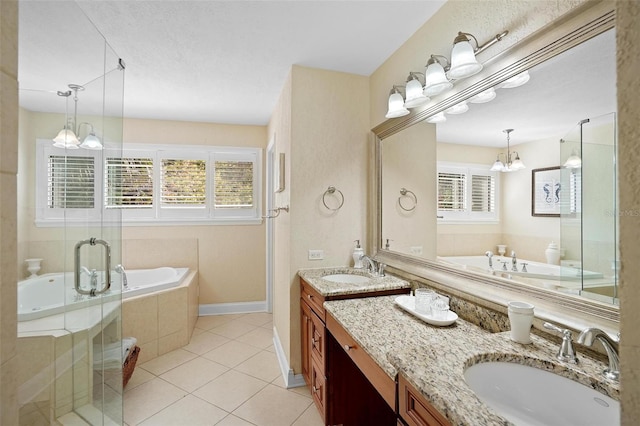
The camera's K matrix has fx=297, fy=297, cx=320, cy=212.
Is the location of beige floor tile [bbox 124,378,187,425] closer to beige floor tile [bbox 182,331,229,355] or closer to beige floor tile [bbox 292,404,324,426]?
beige floor tile [bbox 182,331,229,355]

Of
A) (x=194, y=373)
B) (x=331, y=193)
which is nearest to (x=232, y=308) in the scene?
(x=194, y=373)

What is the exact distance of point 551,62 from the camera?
3.91ft

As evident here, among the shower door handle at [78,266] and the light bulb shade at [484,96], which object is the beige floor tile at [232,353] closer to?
the shower door handle at [78,266]

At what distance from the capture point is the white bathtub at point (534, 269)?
1.12m

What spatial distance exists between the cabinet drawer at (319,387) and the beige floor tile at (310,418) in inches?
2.2

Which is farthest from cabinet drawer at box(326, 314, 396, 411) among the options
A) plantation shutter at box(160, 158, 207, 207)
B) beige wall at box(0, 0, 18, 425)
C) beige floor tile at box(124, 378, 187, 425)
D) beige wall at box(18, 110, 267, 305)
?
plantation shutter at box(160, 158, 207, 207)

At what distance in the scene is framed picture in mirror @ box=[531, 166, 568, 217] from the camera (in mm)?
1183

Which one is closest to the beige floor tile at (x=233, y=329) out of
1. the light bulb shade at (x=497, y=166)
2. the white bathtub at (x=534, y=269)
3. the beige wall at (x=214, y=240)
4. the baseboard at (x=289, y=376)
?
the beige wall at (x=214, y=240)

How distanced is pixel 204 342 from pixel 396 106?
2.94 meters

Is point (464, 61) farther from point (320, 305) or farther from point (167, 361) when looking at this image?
point (167, 361)

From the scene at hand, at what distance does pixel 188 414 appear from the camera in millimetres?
2039

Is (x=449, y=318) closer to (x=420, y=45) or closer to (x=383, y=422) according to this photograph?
(x=383, y=422)

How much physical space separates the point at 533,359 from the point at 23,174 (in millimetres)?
1943

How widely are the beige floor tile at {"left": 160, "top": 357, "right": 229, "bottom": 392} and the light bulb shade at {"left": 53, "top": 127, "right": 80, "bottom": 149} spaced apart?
6.28ft
